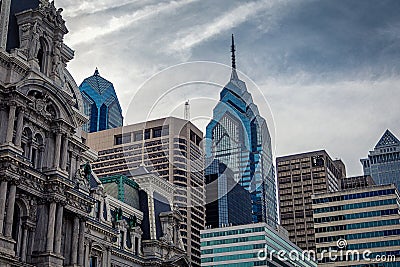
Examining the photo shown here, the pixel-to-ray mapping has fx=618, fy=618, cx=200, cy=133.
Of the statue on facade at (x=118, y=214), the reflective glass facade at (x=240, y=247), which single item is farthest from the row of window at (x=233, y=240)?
the statue on facade at (x=118, y=214)

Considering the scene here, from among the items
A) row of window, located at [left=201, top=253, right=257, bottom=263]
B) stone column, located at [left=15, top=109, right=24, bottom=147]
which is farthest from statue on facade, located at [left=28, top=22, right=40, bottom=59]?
row of window, located at [left=201, top=253, right=257, bottom=263]

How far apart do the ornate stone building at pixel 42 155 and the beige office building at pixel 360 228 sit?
360 feet

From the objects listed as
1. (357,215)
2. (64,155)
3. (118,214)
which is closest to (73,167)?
(64,155)

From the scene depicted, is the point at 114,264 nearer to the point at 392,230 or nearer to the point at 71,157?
the point at 71,157

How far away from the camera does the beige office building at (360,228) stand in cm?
Answer: 16300

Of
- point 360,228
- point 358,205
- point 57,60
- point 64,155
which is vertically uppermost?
point 358,205

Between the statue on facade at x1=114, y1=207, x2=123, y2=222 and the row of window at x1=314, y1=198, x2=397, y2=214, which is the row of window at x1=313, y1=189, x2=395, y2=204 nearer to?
the row of window at x1=314, y1=198, x2=397, y2=214

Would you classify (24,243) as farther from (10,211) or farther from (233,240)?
(233,240)

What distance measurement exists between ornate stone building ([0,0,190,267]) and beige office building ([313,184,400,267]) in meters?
110

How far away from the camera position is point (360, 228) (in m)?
167

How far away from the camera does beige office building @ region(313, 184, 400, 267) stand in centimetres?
16300

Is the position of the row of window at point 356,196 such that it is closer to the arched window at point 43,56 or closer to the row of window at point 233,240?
the row of window at point 233,240

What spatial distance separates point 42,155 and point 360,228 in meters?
126

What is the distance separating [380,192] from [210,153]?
49381 mm
